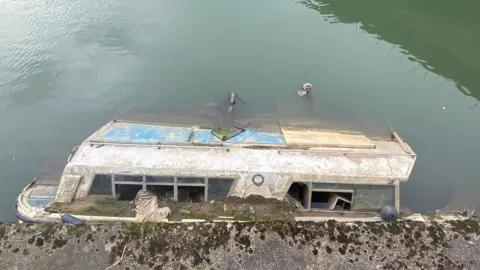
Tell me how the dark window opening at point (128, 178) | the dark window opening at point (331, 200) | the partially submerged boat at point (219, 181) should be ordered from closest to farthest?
the partially submerged boat at point (219, 181) < the dark window opening at point (128, 178) < the dark window opening at point (331, 200)

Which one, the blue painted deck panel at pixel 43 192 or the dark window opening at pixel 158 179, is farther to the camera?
the blue painted deck panel at pixel 43 192

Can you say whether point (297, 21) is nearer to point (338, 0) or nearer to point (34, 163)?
point (338, 0)

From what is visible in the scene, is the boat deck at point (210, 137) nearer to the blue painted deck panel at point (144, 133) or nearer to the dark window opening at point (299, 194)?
the blue painted deck panel at point (144, 133)

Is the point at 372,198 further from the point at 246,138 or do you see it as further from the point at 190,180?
the point at 190,180

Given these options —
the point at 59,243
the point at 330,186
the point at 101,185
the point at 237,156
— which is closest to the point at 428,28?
the point at 330,186

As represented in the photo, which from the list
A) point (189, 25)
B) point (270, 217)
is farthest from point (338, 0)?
point (270, 217)

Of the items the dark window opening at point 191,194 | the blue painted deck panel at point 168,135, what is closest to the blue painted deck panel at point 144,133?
the blue painted deck panel at point 168,135
